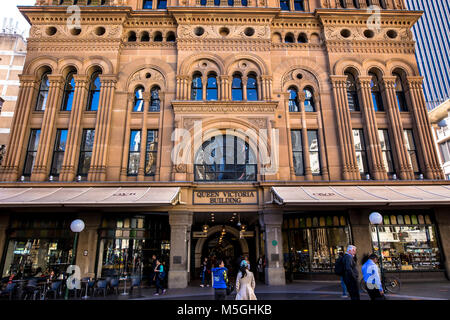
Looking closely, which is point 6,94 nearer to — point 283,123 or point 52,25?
point 52,25

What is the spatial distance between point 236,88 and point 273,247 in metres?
10.8

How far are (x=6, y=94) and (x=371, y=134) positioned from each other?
34.1 meters

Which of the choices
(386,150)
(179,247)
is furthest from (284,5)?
(179,247)

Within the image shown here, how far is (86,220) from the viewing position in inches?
599

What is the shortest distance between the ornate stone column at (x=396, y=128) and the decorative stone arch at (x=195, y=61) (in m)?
11.4

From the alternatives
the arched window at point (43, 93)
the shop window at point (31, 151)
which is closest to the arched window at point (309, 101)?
→ the arched window at point (43, 93)

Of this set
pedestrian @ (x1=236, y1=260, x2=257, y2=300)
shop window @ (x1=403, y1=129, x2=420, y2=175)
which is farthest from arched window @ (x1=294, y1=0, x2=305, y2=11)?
pedestrian @ (x1=236, y1=260, x2=257, y2=300)

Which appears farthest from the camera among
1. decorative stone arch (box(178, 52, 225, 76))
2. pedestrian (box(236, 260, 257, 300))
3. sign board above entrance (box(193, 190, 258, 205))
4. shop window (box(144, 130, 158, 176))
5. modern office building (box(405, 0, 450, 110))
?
modern office building (box(405, 0, 450, 110))

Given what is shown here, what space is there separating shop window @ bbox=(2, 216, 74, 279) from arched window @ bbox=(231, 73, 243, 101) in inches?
516

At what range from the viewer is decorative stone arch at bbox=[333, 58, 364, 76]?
18.3 m

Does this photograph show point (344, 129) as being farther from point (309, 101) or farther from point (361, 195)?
point (361, 195)

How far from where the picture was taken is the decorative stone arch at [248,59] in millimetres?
18078

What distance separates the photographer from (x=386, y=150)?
17.5 m

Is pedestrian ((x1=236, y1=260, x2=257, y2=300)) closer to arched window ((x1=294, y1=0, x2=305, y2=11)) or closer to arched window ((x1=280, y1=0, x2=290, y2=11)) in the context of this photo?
arched window ((x1=280, y1=0, x2=290, y2=11))
